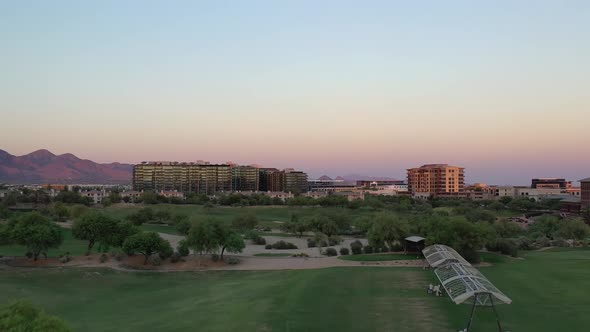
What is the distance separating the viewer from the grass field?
84.3 feet

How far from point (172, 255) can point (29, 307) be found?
130 ft

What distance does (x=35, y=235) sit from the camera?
2062 inches

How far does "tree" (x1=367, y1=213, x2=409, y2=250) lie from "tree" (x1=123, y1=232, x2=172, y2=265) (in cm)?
2477

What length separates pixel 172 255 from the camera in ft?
177

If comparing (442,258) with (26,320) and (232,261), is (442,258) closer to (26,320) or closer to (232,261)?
(232,261)

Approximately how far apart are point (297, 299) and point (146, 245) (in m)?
25.7

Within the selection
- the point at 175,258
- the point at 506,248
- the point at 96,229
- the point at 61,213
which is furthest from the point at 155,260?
the point at 61,213

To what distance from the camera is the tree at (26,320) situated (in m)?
14.4

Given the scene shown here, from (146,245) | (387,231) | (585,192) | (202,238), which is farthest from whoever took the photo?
(585,192)

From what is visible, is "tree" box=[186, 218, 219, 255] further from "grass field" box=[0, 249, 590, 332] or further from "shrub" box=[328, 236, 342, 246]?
"shrub" box=[328, 236, 342, 246]

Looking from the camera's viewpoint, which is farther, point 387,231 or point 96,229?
point 387,231

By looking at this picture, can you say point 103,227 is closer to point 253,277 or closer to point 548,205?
point 253,277

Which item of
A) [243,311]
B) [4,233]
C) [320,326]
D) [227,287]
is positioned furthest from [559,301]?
[4,233]

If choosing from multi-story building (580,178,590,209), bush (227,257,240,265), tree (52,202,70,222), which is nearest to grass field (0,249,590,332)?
bush (227,257,240,265)
